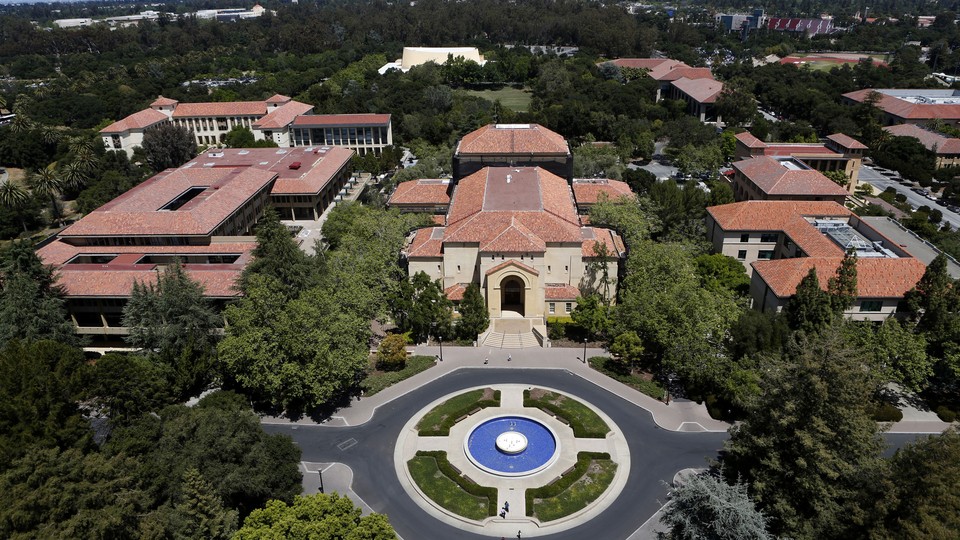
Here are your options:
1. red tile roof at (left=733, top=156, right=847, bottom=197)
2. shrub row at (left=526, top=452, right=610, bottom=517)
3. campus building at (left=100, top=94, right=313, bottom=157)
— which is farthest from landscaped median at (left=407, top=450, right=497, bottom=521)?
campus building at (left=100, top=94, right=313, bottom=157)

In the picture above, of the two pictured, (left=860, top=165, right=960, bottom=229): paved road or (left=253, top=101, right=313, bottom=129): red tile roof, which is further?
(left=253, top=101, right=313, bottom=129): red tile roof

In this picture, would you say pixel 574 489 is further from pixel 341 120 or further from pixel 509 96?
pixel 509 96

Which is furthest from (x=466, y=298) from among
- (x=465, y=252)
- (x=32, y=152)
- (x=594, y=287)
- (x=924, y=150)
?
(x=32, y=152)

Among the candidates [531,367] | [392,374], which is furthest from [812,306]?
[392,374]

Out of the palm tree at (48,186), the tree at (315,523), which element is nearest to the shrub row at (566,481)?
the tree at (315,523)

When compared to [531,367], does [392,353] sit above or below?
above

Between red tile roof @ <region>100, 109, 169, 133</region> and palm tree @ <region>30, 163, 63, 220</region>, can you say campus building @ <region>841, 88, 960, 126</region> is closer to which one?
red tile roof @ <region>100, 109, 169, 133</region>
